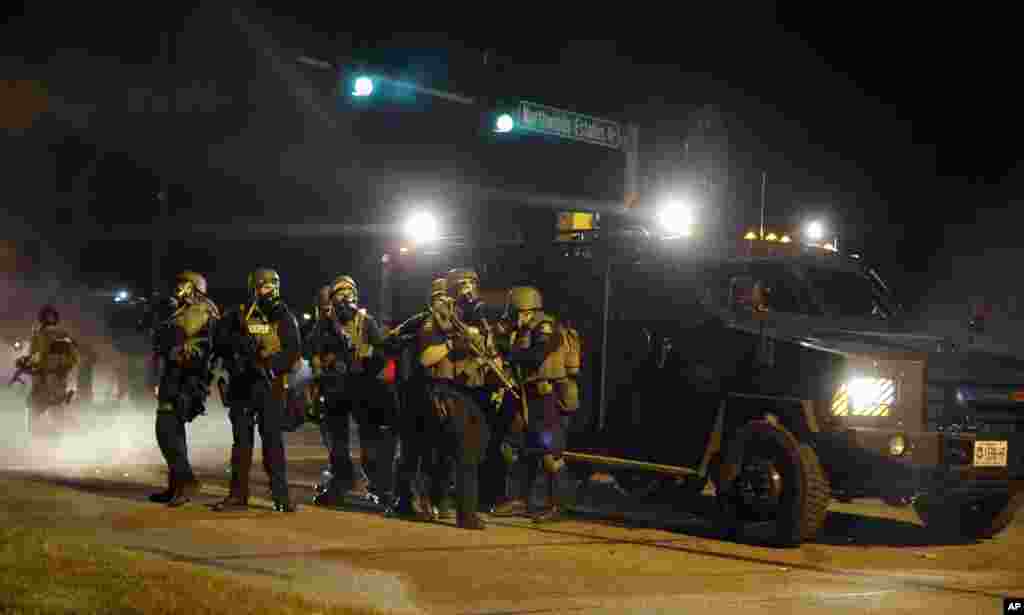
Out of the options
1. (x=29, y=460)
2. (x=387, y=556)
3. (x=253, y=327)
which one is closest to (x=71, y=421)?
(x=29, y=460)

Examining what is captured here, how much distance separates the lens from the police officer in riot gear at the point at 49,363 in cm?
1892

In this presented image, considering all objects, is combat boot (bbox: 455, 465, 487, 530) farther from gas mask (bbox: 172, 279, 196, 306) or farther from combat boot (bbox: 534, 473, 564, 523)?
gas mask (bbox: 172, 279, 196, 306)

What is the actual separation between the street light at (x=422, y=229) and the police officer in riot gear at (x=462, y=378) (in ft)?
11.1

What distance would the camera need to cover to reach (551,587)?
347 inches

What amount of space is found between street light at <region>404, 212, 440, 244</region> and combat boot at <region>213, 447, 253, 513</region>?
154 inches

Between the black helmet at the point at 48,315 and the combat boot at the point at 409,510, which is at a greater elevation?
the black helmet at the point at 48,315

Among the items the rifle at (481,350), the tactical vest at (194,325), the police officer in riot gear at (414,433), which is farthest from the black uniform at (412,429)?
the tactical vest at (194,325)

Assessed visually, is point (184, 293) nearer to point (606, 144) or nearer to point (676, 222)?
point (676, 222)

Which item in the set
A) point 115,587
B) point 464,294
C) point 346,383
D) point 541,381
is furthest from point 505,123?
point 115,587

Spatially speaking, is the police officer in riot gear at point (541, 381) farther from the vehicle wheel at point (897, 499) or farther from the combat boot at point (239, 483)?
the vehicle wheel at point (897, 499)

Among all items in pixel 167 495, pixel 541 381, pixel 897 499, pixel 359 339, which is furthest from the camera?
pixel 359 339

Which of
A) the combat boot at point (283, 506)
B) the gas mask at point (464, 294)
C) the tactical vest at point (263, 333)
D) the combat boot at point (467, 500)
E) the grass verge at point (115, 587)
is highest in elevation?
the gas mask at point (464, 294)

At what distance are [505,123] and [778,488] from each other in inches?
605

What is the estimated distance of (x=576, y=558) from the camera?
10.0 m
